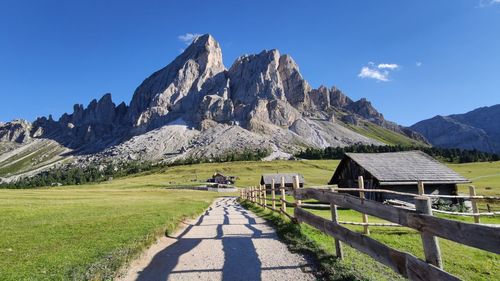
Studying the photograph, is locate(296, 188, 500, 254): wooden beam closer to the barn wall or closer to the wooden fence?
the wooden fence

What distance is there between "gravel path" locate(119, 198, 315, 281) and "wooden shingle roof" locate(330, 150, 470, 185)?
27.4 m

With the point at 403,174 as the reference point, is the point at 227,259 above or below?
below

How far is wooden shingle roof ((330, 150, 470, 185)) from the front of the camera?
1474 inches

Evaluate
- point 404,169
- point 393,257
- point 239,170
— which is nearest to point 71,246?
point 393,257

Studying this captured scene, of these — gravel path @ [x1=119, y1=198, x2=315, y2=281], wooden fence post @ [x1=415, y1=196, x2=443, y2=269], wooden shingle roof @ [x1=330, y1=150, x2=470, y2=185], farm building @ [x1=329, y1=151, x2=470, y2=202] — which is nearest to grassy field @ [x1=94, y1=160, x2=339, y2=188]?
wooden shingle roof @ [x1=330, y1=150, x2=470, y2=185]

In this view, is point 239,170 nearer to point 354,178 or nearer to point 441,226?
Answer: point 354,178

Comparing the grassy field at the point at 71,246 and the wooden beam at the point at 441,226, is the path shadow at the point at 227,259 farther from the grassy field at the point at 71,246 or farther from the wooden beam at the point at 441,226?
the wooden beam at the point at 441,226

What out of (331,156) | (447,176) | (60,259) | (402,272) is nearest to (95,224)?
(60,259)

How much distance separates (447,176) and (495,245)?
39.4 metres

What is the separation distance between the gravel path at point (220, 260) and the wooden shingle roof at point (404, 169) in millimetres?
27405

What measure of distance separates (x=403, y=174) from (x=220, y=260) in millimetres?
33456

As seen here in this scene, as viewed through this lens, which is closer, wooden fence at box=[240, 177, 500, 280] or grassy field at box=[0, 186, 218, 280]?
wooden fence at box=[240, 177, 500, 280]

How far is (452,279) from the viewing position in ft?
15.4

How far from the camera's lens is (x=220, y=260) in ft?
32.0
